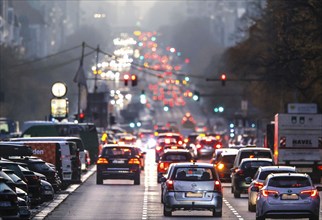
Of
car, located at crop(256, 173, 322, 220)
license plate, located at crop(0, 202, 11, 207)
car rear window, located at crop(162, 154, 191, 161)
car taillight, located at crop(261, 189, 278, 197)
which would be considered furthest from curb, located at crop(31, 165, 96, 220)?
license plate, located at crop(0, 202, 11, 207)

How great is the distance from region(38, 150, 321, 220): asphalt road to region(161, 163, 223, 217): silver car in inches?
14.2

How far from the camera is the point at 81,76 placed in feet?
353

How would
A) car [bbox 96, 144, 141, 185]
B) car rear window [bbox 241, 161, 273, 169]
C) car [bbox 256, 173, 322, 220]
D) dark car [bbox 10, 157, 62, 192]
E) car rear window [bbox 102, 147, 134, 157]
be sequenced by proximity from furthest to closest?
car rear window [bbox 102, 147, 134, 157] < car [bbox 96, 144, 141, 185] < car rear window [bbox 241, 161, 273, 169] < dark car [bbox 10, 157, 62, 192] < car [bbox 256, 173, 322, 220]

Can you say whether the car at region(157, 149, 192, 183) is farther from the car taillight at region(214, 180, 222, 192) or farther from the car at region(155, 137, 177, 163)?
the car at region(155, 137, 177, 163)

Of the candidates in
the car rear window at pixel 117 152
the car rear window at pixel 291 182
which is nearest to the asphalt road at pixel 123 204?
the car rear window at pixel 117 152

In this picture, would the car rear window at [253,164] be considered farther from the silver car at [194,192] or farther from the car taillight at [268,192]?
the car taillight at [268,192]

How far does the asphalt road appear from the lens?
39594 millimetres

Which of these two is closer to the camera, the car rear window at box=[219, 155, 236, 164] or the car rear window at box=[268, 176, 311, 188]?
the car rear window at box=[268, 176, 311, 188]

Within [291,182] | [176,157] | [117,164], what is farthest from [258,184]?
[176,157]

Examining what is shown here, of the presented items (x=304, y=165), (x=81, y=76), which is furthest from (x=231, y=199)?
(x=81, y=76)

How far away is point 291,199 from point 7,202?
8.83 meters

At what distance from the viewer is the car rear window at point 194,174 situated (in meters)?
39.4

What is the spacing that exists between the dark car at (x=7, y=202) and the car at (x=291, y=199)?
26.9 ft

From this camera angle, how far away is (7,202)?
95.9ft
